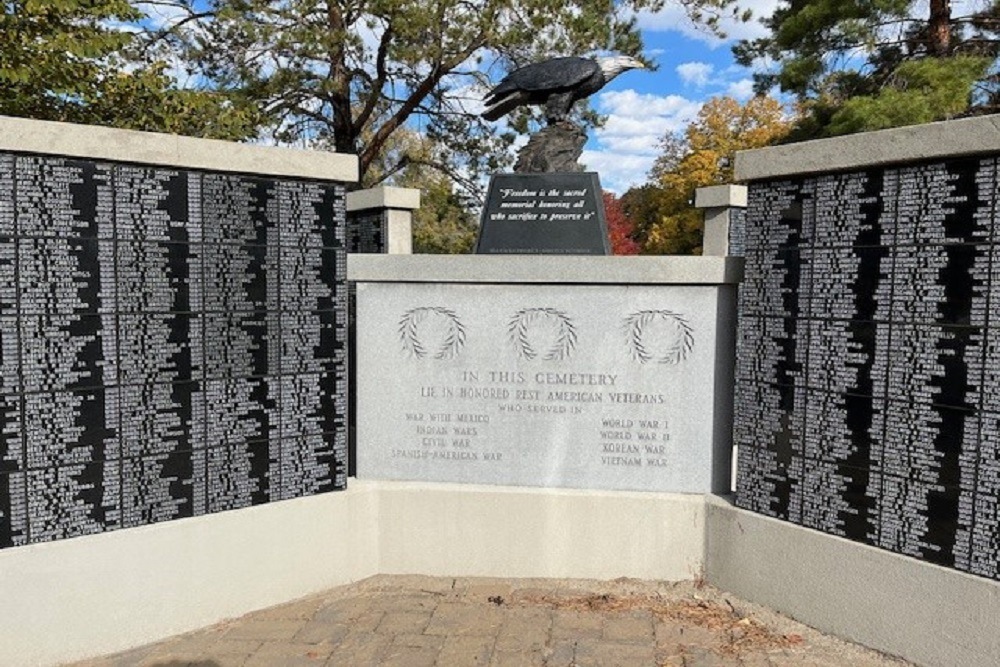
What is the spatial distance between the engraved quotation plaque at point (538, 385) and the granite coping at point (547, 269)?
0.25ft

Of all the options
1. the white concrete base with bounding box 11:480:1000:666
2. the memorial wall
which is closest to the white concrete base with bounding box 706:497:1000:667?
the white concrete base with bounding box 11:480:1000:666

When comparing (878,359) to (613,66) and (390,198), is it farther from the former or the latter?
(390,198)

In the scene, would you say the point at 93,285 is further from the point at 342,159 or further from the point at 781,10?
the point at 781,10

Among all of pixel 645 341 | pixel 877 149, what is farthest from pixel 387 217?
pixel 877 149

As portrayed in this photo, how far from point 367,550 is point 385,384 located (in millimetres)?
1214

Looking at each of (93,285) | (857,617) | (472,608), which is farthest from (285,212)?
(857,617)

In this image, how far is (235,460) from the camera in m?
4.97

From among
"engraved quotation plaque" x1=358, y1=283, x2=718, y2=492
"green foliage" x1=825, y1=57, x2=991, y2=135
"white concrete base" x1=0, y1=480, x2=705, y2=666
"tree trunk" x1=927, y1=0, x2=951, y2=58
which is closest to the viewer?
"white concrete base" x1=0, y1=480, x2=705, y2=666

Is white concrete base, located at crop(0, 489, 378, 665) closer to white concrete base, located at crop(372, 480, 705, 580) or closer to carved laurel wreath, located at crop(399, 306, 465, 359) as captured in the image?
white concrete base, located at crop(372, 480, 705, 580)

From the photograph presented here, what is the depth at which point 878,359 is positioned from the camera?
14.3ft

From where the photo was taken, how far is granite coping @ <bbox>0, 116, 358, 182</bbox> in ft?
13.6

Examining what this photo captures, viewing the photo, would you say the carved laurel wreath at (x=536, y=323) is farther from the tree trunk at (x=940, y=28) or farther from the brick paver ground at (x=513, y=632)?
the tree trunk at (x=940, y=28)

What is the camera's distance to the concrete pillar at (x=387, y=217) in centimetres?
830

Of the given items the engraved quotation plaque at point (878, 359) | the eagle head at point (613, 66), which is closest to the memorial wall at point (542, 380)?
the engraved quotation plaque at point (878, 359)
